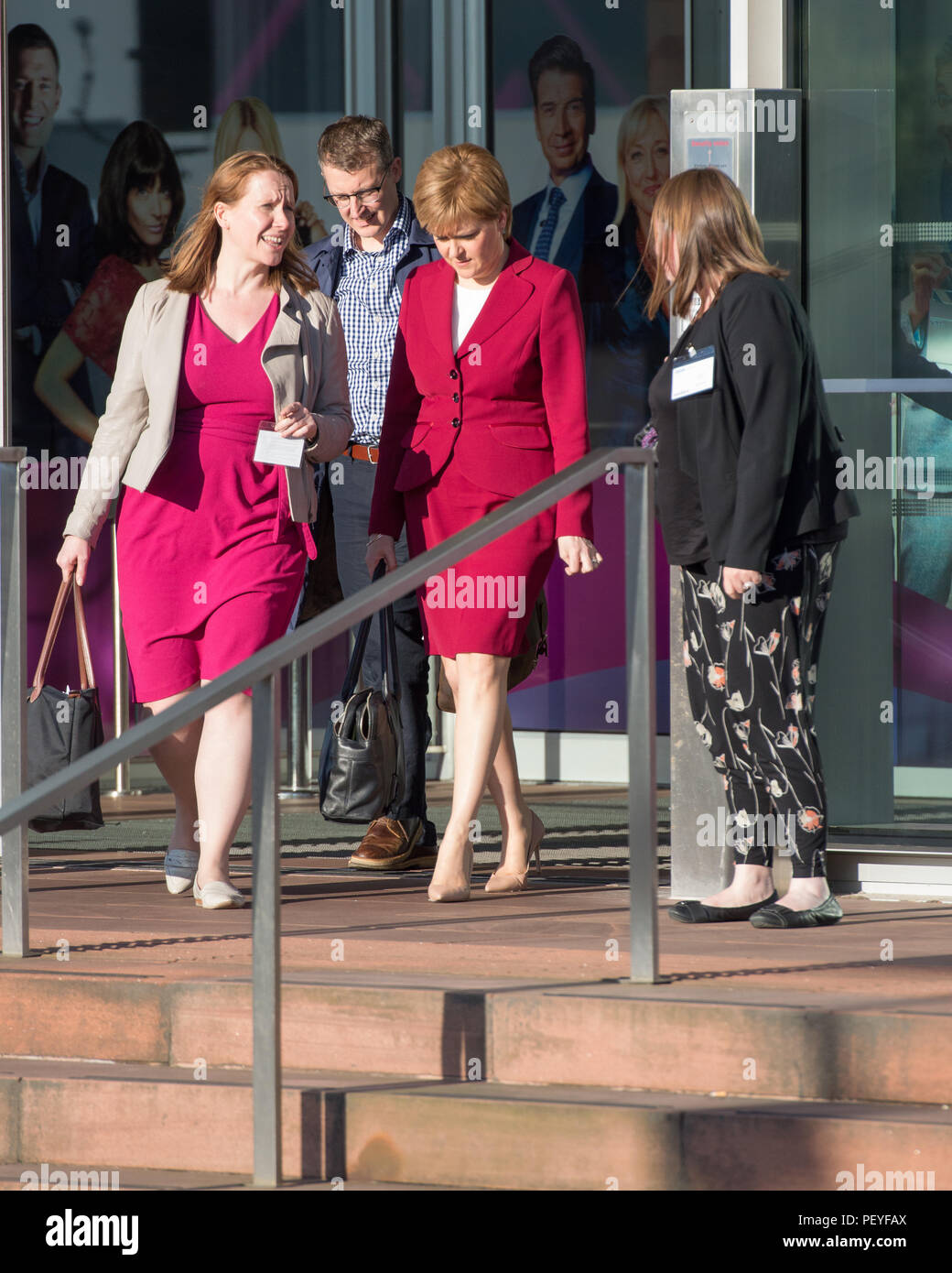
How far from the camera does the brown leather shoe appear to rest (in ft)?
17.0

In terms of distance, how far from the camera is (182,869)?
4.80 m

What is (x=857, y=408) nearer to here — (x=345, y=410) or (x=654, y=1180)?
(x=345, y=410)

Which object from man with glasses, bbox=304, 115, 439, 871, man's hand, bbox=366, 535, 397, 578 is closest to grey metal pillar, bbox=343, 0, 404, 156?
man with glasses, bbox=304, 115, 439, 871

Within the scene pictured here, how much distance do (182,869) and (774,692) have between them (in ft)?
5.19

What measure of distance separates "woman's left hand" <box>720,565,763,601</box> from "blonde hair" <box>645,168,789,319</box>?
0.58 metres

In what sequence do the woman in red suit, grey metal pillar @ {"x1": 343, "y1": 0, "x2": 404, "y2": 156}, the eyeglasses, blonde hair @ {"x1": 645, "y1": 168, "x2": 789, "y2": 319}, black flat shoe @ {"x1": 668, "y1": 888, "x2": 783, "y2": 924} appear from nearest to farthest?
1. blonde hair @ {"x1": 645, "y1": 168, "x2": 789, "y2": 319}
2. black flat shoe @ {"x1": 668, "y1": 888, "x2": 783, "y2": 924}
3. the woman in red suit
4. the eyeglasses
5. grey metal pillar @ {"x1": 343, "y1": 0, "x2": 404, "y2": 156}

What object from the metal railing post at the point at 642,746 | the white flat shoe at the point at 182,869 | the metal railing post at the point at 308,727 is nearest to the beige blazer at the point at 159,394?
the white flat shoe at the point at 182,869

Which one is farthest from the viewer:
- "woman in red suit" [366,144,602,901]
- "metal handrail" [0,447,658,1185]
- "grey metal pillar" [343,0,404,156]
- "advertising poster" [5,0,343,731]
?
"advertising poster" [5,0,343,731]

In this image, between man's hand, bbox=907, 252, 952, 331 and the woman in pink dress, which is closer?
the woman in pink dress

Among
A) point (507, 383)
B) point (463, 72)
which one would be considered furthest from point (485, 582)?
point (463, 72)

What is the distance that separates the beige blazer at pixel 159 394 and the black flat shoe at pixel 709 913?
4.17 feet

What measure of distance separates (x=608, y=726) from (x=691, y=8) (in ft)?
8.67

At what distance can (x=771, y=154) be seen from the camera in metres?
4.53

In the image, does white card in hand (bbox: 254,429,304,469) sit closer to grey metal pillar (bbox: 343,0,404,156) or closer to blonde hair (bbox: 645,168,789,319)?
blonde hair (bbox: 645,168,789,319)
